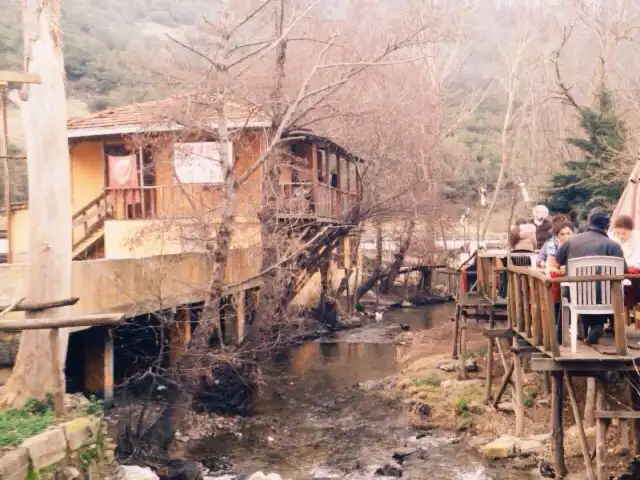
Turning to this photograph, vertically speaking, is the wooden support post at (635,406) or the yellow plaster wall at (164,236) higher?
the yellow plaster wall at (164,236)

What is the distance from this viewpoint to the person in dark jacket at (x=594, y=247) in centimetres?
817

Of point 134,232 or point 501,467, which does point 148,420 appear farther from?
point 134,232

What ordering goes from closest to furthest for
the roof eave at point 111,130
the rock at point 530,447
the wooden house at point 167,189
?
the rock at point 530,447 < the wooden house at point 167,189 < the roof eave at point 111,130

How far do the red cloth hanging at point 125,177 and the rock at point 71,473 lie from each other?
14.9 m

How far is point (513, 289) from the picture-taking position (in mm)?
11070

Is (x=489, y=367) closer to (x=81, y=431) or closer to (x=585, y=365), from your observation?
(x=585, y=365)

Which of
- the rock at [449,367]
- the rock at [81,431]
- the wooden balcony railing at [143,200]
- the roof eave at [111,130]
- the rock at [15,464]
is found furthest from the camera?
the wooden balcony railing at [143,200]

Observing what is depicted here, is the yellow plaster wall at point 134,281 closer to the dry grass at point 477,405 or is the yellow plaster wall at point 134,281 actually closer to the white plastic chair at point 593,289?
the dry grass at point 477,405

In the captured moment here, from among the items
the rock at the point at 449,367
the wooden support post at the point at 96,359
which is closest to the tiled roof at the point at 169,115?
the wooden support post at the point at 96,359

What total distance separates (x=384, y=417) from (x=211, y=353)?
393cm

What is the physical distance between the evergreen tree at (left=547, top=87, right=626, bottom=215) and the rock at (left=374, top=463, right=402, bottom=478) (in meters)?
10.6

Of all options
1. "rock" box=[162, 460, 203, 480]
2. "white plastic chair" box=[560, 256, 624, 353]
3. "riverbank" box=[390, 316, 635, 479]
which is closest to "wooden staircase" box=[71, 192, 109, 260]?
"riverbank" box=[390, 316, 635, 479]

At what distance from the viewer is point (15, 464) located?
6414 mm

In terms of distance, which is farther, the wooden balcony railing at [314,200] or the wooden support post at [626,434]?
the wooden balcony railing at [314,200]
